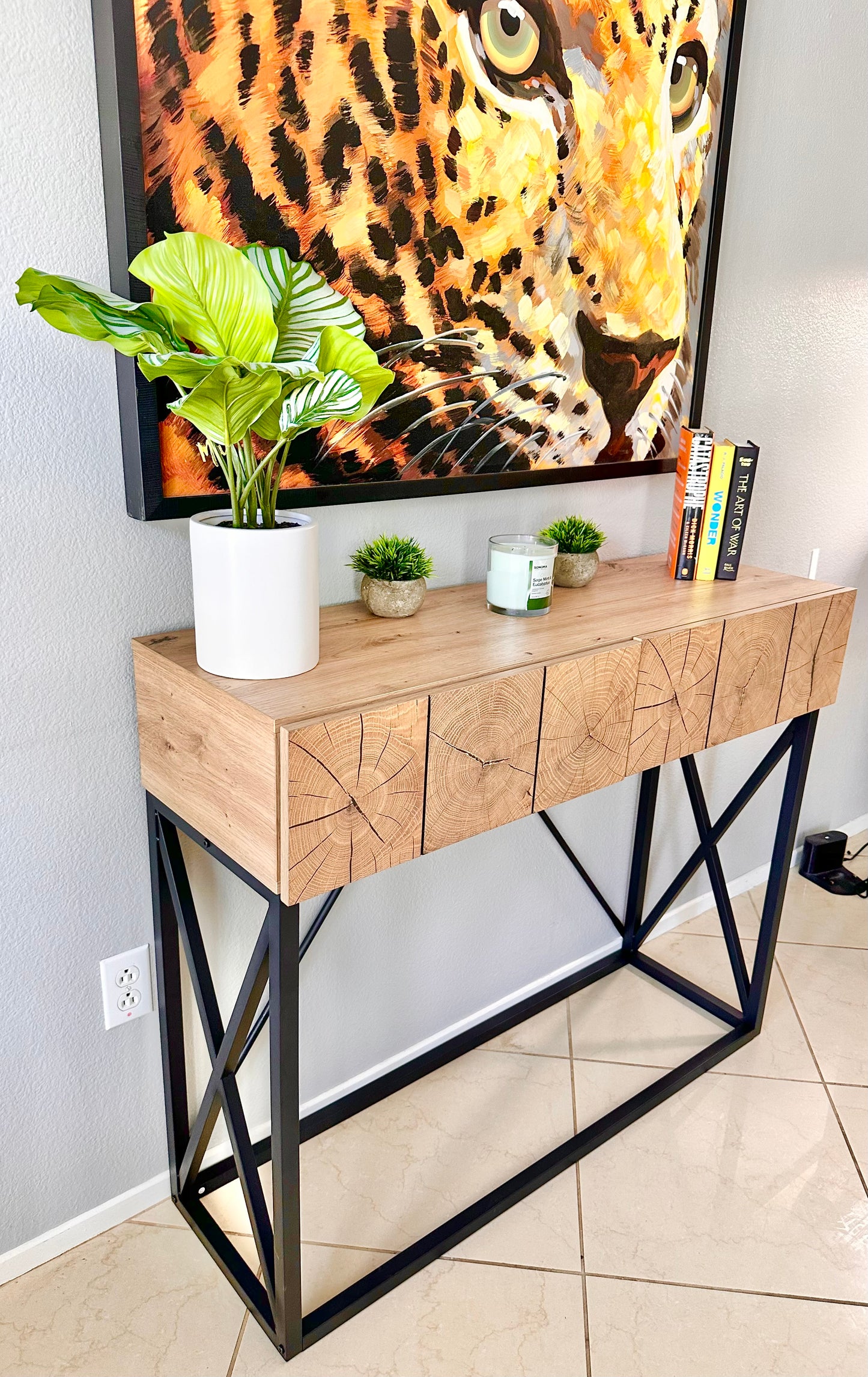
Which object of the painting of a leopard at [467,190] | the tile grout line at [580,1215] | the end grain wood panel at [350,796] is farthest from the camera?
the tile grout line at [580,1215]

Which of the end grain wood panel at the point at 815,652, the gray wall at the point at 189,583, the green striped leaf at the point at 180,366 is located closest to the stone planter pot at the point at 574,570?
the gray wall at the point at 189,583

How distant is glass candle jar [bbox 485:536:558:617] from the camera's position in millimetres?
1347

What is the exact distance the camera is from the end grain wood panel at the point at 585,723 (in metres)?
1.22

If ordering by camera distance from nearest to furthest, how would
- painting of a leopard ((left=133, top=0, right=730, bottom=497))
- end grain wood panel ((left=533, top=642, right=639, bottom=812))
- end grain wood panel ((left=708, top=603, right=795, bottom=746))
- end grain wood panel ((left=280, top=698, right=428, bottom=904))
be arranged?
1. end grain wood panel ((left=280, top=698, right=428, bottom=904))
2. painting of a leopard ((left=133, top=0, right=730, bottom=497))
3. end grain wood panel ((left=533, top=642, right=639, bottom=812))
4. end grain wood panel ((left=708, top=603, right=795, bottom=746))

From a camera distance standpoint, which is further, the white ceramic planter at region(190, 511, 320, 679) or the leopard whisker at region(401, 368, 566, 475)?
the leopard whisker at region(401, 368, 566, 475)

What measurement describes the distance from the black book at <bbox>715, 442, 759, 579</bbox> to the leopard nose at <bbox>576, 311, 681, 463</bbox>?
0.18 metres

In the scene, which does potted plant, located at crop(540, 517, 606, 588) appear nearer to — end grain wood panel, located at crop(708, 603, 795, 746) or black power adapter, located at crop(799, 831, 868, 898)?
end grain wood panel, located at crop(708, 603, 795, 746)

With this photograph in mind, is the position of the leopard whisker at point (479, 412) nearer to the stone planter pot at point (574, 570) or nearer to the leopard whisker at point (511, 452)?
the leopard whisker at point (511, 452)

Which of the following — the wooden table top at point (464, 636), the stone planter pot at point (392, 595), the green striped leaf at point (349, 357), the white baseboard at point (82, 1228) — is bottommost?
the white baseboard at point (82, 1228)

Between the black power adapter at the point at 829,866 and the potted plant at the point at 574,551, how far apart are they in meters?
1.39

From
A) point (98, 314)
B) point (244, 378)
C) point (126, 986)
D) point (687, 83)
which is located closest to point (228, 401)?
point (244, 378)

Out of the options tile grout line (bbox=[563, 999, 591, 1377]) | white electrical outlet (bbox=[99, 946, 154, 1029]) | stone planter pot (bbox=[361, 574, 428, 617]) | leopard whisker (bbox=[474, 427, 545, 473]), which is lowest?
tile grout line (bbox=[563, 999, 591, 1377])

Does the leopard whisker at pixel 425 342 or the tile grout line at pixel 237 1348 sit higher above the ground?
the leopard whisker at pixel 425 342

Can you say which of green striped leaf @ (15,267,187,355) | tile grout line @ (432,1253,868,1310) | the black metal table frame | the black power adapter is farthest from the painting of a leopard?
the black power adapter
